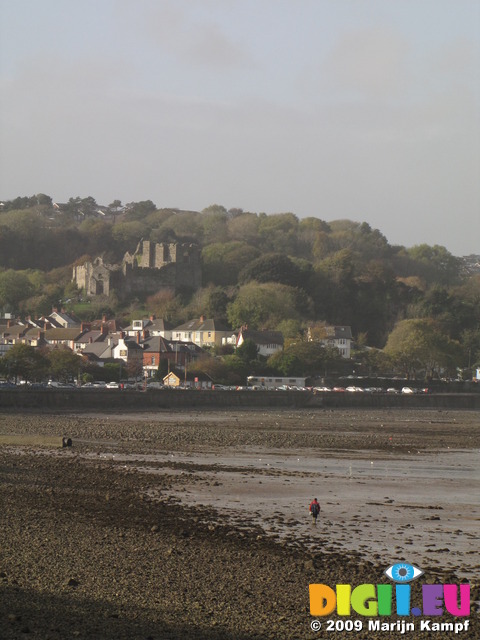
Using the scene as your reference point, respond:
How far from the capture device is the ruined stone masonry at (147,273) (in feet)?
291

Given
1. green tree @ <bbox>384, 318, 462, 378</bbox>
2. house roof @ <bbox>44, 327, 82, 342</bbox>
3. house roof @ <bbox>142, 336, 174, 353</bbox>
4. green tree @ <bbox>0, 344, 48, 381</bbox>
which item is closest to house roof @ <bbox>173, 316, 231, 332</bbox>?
house roof @ <bbox>44, 327, 82, 342</bbox>

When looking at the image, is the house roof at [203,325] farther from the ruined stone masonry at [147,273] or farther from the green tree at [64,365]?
the green tree at [64,365]

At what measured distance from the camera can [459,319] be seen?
80938mm

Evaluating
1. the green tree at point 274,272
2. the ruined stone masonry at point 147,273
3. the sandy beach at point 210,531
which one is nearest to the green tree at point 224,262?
the ruined stone masonry at point 147,273

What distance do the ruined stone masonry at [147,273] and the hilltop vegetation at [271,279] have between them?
1.57 m

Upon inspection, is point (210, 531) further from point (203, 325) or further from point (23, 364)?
point (203, 325)

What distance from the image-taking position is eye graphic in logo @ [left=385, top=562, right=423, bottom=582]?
36.2ft

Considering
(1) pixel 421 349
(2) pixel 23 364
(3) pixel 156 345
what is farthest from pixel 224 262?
(2) pixel 23 364

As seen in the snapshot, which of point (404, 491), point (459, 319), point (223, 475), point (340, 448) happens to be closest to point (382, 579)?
point (404, 491)

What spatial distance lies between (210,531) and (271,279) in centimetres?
7068

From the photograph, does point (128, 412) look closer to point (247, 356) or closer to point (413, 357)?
point (247, 356)

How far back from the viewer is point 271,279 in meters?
83.8

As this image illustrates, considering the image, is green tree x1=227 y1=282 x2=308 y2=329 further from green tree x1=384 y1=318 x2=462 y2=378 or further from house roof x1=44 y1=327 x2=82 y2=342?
house roof x1=44 y1=327 x2=82 y2=342

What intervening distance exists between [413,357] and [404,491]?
52.9 metres
